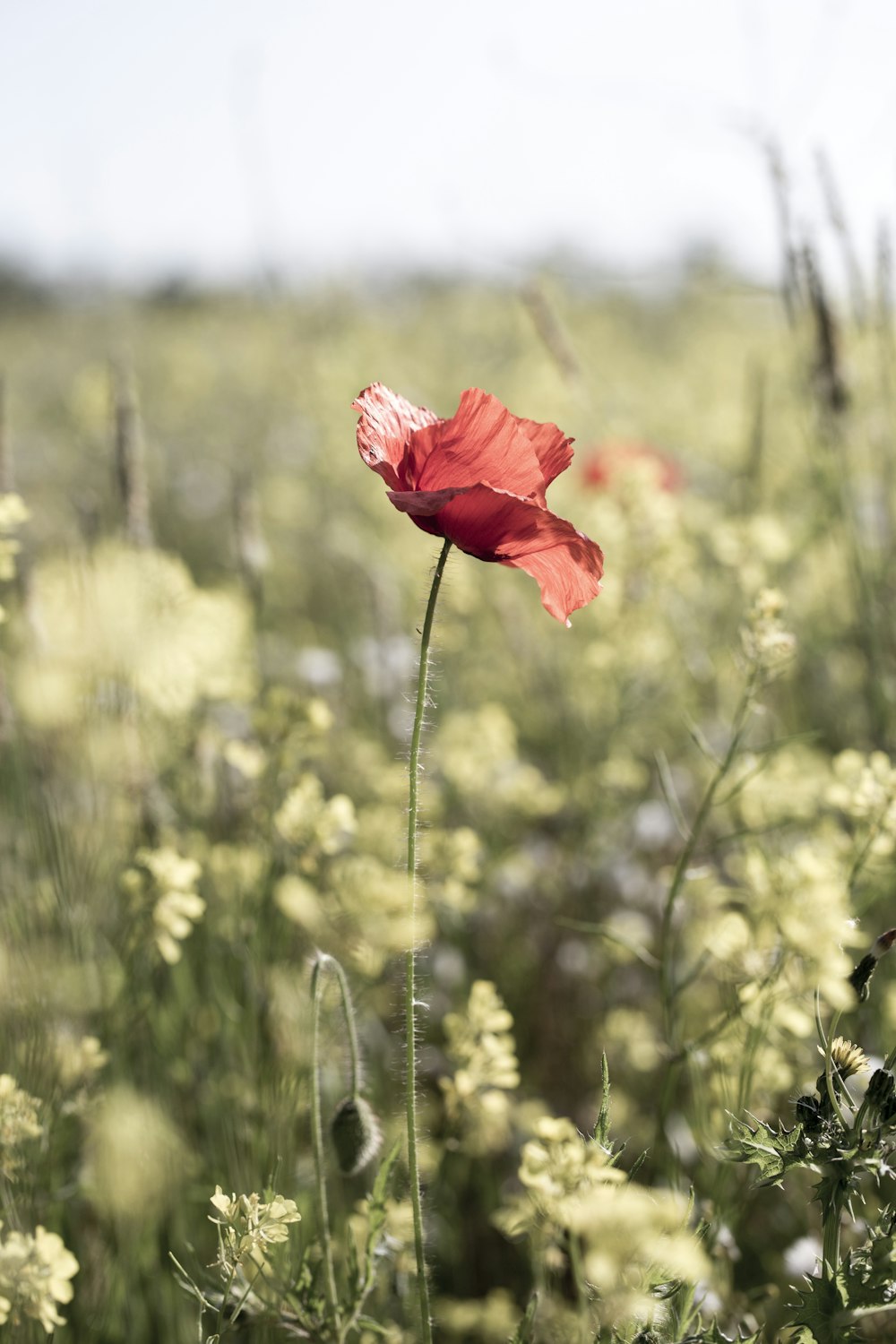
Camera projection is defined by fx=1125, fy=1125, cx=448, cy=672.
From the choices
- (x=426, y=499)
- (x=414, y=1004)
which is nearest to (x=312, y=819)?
(x=414, y=1004)

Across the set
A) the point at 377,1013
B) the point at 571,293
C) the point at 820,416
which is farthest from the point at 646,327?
the point at 377,1013

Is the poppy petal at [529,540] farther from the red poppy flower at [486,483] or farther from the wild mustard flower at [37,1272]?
the wild mustard flower at [37,1272]

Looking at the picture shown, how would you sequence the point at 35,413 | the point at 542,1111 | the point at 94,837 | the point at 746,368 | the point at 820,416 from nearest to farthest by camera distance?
the point at 94,837, the point at 542,1111, the point at 820,416, the point at 746,368, the point at 35,413

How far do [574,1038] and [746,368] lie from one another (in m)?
5.71

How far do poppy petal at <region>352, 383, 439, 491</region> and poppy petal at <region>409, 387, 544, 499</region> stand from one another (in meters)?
0.03

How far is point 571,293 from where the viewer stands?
15055 millimetres

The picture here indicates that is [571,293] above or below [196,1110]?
above

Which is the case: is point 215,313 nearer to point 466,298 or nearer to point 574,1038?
point 466,298

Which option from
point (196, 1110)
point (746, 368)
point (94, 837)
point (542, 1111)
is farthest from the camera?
point (746, 368)

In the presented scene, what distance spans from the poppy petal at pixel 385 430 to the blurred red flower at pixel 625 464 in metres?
1.58

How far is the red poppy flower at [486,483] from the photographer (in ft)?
3.68

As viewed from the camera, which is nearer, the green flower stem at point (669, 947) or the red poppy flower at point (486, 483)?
the red poppy flower at point (486, 483)

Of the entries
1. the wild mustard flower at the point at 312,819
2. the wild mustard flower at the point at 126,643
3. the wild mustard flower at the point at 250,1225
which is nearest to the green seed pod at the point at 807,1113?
the wild mustard flower at the point at 250,1225

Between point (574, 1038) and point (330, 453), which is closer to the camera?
point (574, 1038)
